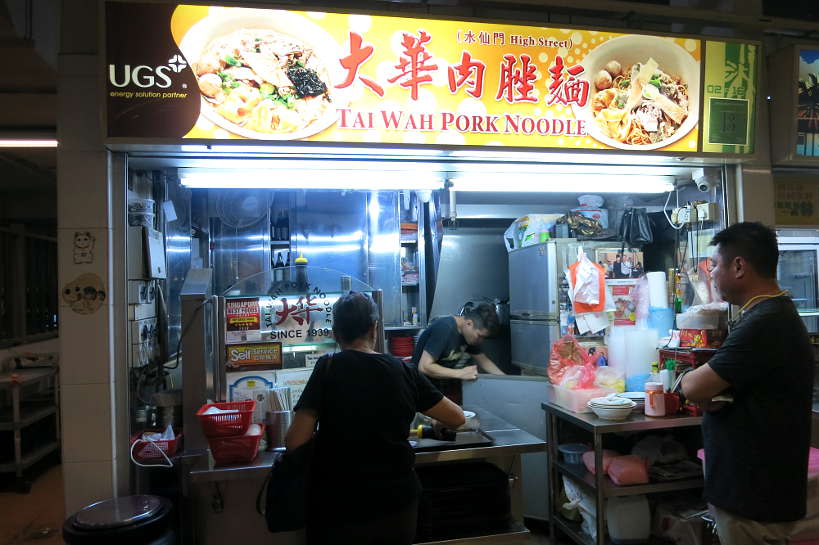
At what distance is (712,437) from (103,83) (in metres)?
3.01

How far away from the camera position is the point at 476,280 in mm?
5367

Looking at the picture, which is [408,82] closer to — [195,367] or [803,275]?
[195,367]

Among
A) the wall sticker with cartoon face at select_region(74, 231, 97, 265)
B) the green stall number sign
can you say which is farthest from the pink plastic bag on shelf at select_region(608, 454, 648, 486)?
the wall sticker with cartoon face at select_region(74, 231, 97, 265)

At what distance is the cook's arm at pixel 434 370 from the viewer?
146 inches

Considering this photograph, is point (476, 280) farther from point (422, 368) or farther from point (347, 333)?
point (347, 333)

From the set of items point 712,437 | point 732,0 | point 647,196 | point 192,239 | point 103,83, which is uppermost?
point 732,0

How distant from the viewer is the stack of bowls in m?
2.97

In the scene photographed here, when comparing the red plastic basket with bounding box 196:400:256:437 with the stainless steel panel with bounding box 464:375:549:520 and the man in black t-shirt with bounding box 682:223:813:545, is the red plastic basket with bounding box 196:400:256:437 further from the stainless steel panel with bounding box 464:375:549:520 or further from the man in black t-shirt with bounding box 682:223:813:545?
the man in black t-shirt with bounding box 682:223:813:545

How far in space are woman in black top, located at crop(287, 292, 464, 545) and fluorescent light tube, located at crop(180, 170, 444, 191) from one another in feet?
4.67

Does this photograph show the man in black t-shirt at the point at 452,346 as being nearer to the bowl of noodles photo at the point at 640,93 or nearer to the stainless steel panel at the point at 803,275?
the bowl of noodles photo at the point at 640,93

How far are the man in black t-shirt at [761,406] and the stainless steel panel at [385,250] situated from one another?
3.17 metres

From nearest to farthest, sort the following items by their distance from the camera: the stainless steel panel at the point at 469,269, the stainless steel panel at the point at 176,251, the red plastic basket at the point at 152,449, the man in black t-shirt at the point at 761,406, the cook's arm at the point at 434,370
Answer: the man in black t-shirt at the point at 761,406
the red plastic basket at the point at 152,449
the stainless steel panel at the point at 176,251
the cook's arm at the point at 434,370
the stainless steel panel at the point at 469,269

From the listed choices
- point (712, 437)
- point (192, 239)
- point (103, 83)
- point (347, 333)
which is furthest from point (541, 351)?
point (103, 83)

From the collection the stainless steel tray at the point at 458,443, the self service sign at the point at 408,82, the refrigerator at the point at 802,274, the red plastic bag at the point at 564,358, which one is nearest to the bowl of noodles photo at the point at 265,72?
the self service sign at the point at 408,82
